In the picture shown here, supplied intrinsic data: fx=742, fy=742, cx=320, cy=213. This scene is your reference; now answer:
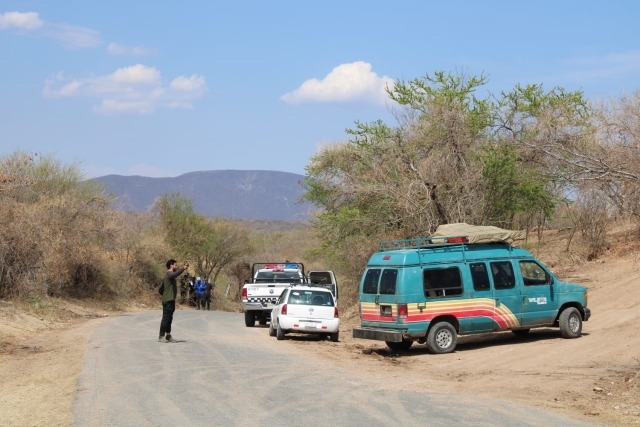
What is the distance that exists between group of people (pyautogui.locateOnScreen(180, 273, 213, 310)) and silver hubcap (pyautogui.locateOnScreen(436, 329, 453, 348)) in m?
29.6

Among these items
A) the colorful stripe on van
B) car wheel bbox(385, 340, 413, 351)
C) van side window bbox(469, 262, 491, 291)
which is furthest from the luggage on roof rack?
car wheel bbox(385, 340, 413, 351)

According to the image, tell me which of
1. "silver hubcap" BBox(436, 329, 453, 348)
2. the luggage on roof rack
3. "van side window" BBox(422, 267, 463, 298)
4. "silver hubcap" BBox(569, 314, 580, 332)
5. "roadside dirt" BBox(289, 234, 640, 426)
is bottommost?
"roadside dirt" BBox(289, 234, 640, 426)

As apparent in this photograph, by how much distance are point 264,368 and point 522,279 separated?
7.00 metres

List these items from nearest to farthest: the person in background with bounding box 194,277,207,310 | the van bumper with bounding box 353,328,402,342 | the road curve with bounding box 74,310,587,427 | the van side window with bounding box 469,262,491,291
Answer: the road curve with bounding box 74,310,587,427 → the van bumper with bounding box 353,328,402,342 → the van side window with bounding box 469,262,491,291 → the person in background with bounding box 194,277,207,310

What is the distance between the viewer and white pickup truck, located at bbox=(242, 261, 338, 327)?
82.6 ft

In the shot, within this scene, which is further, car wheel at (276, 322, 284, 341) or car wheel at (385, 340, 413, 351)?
car wheel at (276, 322, 284, 341)

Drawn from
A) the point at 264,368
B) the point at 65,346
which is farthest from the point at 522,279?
the point at 65,346

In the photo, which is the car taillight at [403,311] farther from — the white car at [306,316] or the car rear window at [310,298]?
the car rear window at [310,298]

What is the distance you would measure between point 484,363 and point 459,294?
2.23 meters

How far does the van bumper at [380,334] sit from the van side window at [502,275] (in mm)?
2717

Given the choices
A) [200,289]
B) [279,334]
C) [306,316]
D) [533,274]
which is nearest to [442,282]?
[533,274]

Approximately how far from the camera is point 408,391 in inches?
440

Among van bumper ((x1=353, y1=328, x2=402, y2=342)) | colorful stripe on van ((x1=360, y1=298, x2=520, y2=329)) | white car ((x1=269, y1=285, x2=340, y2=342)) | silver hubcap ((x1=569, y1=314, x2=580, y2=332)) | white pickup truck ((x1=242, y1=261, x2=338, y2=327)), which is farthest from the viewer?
white pickup truck ((x1=242, y1=261, x2=338, y2=327))

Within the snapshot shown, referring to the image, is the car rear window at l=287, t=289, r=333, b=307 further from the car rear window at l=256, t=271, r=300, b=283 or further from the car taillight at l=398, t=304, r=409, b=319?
the car rear window at l=256, t=271, r=300, b=283
